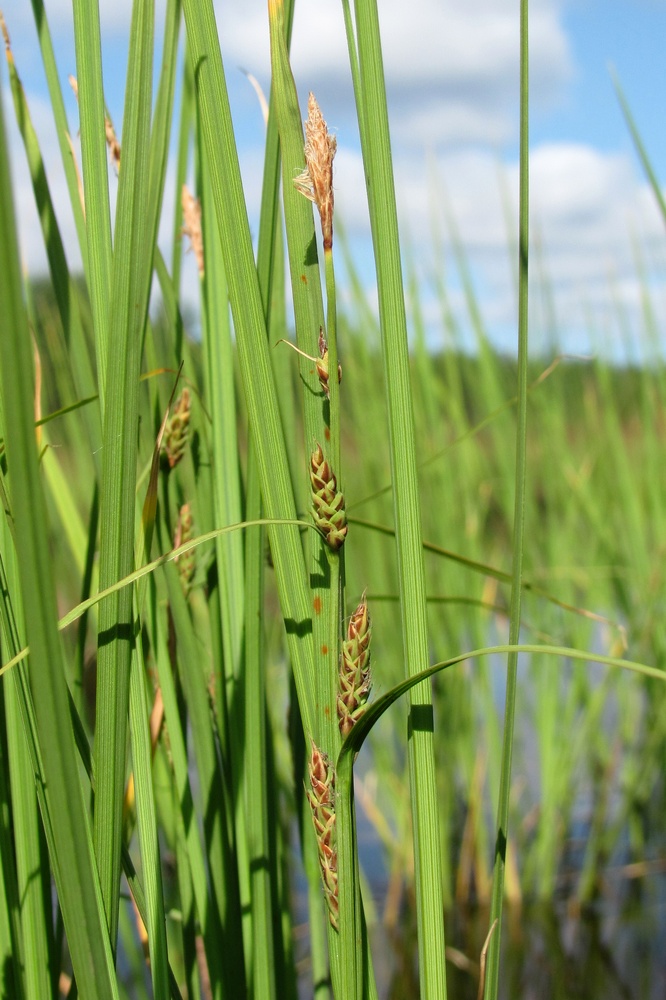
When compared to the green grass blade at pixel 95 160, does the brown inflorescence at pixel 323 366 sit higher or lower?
lower

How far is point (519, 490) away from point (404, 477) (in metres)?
0.05

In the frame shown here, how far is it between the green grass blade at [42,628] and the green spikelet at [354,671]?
96mm

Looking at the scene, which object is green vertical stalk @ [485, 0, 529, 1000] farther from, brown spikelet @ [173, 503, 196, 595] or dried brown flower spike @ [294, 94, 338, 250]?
brown spikelet @ [173, 503, 196, 595]

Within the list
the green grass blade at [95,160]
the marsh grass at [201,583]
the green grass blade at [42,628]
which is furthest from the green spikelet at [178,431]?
the green grass blade at [42,628]

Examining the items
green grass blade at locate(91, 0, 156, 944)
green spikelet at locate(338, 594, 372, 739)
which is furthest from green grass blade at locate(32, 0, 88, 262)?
green spikelet at locate(338, 594, 372, 739)

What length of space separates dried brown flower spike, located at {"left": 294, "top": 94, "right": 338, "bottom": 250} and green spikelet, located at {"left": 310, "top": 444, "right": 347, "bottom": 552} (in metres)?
0.07

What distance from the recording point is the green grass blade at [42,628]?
0.55ft

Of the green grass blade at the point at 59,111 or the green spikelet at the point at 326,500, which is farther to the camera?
the green grass blade at the point at 59,111

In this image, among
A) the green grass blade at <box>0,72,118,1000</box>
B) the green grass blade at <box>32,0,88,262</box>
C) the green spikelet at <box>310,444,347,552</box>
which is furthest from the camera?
the green grass blade at <box>32,0,88,262</box>

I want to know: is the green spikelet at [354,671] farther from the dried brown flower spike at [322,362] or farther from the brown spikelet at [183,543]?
the brown spikelet at [183,543]

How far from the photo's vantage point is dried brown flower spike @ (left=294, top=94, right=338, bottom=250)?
24 centimetres

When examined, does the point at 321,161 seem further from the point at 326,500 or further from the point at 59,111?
the point at 59,111

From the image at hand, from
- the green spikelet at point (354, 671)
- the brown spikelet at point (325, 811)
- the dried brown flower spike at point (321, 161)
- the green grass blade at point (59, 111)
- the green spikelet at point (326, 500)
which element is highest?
the green grass blade at point (59, 111)

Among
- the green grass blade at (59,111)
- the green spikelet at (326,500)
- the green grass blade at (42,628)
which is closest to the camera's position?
the green grass blade at (42,628)
